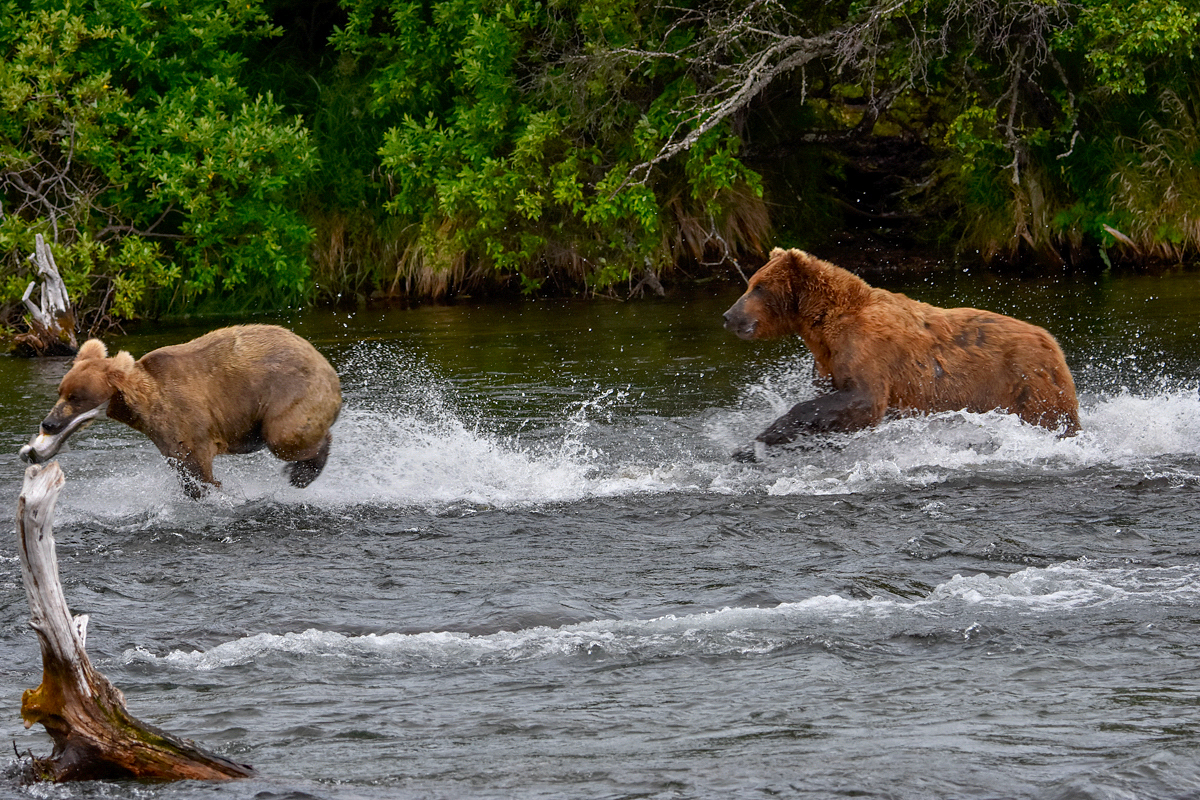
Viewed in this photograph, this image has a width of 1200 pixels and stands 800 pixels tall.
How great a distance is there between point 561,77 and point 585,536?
41.6ft

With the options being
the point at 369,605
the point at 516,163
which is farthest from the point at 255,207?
the point at 369,605

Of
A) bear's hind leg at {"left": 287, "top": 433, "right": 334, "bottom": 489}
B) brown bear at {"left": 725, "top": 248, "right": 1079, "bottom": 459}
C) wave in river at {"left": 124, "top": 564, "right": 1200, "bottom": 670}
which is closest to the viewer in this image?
wave in river at {"left": 124, "top": 564, "right": 1200, "bottom": 670}

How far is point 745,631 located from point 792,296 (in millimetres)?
3690

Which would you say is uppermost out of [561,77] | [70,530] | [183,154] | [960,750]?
→ [561,77]

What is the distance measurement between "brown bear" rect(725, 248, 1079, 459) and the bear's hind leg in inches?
102

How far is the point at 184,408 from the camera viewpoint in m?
7.82

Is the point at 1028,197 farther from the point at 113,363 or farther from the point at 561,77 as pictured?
the point at 113,363

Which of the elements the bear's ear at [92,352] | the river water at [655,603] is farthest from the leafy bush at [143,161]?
the bear's ear at [92,352]

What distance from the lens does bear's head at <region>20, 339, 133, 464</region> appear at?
7.27 m

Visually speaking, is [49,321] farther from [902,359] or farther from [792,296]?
[902,359]

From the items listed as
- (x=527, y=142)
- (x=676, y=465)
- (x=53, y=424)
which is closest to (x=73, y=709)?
(x=53, y=424)

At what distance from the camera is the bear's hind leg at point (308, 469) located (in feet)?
27.8

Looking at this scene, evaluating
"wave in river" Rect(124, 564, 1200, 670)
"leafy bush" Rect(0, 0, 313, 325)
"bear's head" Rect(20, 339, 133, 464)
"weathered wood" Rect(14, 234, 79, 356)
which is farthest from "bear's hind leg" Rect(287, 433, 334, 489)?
"leafy bush" Rect(0, 0, 313, 325)

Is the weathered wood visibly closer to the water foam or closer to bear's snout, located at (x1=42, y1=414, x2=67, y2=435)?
the water foam
